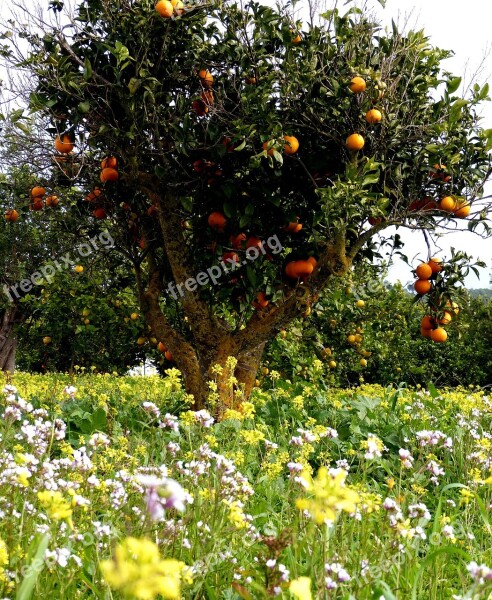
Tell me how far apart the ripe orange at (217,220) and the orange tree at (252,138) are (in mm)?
12

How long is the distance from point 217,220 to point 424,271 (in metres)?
1.93

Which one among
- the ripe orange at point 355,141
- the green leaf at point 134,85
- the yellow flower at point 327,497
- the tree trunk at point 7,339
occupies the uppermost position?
the tree trunk at point 7,339

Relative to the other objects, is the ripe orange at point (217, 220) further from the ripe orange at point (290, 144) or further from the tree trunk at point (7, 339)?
the tree trunk at point (7, 339)

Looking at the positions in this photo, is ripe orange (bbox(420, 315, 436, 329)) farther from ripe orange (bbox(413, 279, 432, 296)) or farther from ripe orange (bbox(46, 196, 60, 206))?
ripe orange (bbox(46, 196, 60, 206))

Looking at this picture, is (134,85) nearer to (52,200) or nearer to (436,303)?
(52,200)

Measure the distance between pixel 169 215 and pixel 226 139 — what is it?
2.92 feet

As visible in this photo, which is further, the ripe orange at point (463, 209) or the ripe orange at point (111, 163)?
the ripe orange at point (111, 163)

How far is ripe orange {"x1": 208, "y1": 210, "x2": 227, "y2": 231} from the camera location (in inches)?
202

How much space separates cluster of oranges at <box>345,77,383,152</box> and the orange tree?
1cm

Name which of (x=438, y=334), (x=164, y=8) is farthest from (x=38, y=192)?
(x=438, y=334)

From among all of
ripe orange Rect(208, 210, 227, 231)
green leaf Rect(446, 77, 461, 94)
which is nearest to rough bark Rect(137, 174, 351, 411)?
ripe orange Rect(208, 210, 227, 231)

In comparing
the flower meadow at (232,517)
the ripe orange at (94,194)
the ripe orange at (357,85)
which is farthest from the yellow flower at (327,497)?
the ripe orange at (94,194)

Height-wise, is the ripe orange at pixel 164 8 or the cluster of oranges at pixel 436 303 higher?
the ripe orange at pixel 164 8

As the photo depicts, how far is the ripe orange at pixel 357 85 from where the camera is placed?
4.46m
